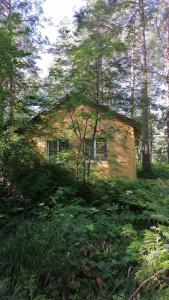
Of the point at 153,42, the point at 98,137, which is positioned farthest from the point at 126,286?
the point at 153,42

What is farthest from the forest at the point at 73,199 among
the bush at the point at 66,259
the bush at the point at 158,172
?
the bush at the point at 158,172

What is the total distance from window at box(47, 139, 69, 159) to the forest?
0.10 meters

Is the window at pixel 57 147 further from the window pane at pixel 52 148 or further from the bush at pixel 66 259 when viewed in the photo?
the bush at pixel 66 259

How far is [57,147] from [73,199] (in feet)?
7.43

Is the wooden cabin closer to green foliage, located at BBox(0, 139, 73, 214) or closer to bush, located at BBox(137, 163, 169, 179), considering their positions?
green foliage, located at BBox(0, 139, 73, 214)

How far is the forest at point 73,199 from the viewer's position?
4.23 m

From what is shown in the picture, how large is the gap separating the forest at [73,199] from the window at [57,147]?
104 mm

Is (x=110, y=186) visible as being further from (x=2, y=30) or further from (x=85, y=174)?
(x=2, y=30)

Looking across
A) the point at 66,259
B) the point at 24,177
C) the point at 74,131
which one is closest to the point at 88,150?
the point at 74,131

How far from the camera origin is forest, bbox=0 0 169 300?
4.23 metres

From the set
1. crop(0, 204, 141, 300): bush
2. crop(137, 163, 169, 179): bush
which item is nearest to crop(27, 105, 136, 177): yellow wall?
crop(0, 204, 141, 300): bush

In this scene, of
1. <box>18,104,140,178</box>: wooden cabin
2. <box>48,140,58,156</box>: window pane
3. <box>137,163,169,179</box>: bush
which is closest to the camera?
<box>18,104,140,178</box>: wooden cabin

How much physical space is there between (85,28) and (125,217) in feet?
18.3

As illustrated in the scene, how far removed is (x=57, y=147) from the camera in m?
9.45
